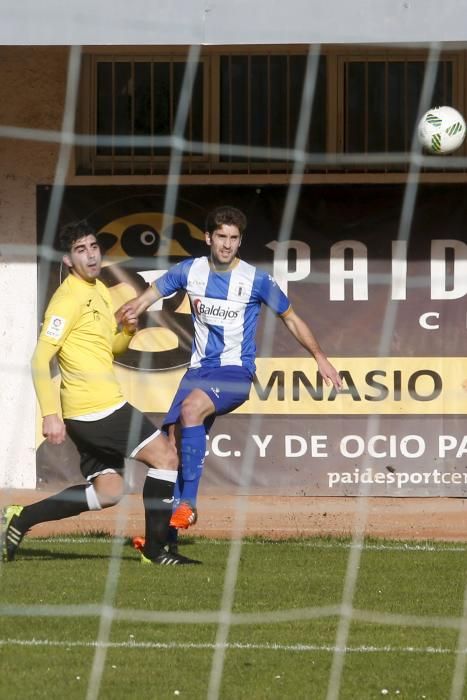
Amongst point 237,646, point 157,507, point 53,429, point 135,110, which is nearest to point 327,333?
point 135,110

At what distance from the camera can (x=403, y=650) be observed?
5.60 metres

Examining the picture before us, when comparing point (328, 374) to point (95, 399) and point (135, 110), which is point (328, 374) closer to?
point (95, 399)

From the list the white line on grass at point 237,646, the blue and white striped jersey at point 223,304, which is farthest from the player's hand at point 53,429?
the white line on grass at point 237,646

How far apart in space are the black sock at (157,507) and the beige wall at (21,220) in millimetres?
3901

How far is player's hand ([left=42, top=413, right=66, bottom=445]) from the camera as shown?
7.09 metres

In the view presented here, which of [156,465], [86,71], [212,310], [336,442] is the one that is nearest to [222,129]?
[86,71]

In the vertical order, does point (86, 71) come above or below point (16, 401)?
above

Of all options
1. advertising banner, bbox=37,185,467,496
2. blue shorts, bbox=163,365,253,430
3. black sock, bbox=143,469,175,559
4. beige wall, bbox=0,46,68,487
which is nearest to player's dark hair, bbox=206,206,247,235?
blue shorts, bbox=163,365,253,430

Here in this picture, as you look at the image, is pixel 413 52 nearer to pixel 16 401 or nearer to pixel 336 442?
pixel 336 442

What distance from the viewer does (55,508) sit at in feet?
25.4

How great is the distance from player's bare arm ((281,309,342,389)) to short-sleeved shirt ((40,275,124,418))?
3.24ft

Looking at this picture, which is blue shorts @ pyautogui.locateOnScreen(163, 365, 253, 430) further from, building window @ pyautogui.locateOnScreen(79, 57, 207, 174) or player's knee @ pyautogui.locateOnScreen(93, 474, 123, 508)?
building window @ pyautogui.locateOnScreen(79, 57, 207, 174)

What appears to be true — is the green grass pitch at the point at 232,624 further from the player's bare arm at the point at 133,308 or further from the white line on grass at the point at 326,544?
the player's bare arm at the point at 133,308

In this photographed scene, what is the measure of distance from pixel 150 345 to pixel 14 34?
2.80m
